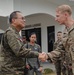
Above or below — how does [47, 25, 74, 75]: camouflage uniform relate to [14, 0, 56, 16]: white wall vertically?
below

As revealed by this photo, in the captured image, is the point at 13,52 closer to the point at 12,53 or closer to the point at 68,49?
the point at 12,53

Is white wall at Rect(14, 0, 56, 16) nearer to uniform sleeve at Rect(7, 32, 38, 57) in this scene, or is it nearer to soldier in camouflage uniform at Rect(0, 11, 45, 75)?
soldier in camouflage uniform at Rect(0, 11, 45, 75)

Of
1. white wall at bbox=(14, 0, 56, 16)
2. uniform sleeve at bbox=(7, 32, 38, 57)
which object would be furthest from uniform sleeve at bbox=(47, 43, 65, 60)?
white wall at bbox=(14, 0, 56, 16)

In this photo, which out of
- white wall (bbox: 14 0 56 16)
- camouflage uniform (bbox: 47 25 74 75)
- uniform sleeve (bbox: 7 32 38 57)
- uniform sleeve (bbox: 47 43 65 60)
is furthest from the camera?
white wall (bbox: 14 0 56 16)

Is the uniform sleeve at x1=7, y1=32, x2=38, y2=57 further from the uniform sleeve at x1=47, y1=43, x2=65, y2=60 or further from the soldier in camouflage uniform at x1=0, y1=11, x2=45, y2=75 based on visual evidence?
the uniform sleeve at x1=47, y1=43, x2=65, y2=60

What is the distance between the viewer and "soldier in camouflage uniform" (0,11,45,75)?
203 inches

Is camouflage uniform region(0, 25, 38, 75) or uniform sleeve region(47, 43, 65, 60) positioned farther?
uniform sleeve region(47, 43, 65, 60)

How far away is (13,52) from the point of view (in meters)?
5.21

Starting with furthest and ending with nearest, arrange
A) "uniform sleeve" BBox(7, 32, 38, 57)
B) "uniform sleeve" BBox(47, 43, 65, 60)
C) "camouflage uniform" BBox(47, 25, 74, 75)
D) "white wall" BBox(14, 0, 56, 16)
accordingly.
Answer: "white wall" BBox(14, 0, 56, 16)
"uniform sleeve" BBox(47, 43, 65, 60)
"uniform sleeve" BBox(7, 32, 38, 57)
"camouflage uniform" BBox(47, 25, 74, 75)

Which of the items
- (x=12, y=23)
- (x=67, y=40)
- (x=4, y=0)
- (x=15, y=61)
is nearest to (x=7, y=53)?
(x=15, y=61)

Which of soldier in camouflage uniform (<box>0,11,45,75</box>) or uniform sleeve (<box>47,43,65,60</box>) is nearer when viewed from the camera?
soldier in camouflage uniform (<box>0,11,45,75</box>)

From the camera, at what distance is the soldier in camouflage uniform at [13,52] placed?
514 centimetres

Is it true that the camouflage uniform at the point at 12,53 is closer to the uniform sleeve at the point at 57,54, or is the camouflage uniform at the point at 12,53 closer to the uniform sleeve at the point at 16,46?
the uniform sleeve at the point at 16,46

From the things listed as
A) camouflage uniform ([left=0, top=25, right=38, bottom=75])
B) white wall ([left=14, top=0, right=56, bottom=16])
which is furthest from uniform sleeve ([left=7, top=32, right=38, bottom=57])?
white wall ([left=14, top=0, right=56, bottom=16])
